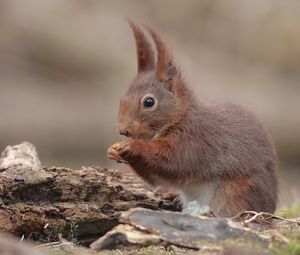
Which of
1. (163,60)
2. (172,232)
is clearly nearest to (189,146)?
(163,60)

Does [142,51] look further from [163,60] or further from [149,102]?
[149,102]

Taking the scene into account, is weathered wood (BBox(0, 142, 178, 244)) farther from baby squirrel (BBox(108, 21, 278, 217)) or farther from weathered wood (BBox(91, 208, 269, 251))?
weathered wood (BBox(91, 208, 269, 251))

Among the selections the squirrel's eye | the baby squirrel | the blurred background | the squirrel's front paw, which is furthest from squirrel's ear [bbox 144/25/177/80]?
the blurred background

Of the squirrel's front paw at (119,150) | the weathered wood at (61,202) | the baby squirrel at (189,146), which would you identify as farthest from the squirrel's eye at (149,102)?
the weathered wood at (61,202)

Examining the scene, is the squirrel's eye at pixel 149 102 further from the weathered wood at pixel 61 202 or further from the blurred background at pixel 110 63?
the blurred background at pixel 110 63

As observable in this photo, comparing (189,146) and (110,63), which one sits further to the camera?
(110,63)

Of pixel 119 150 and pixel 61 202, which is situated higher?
pixel 119 150
